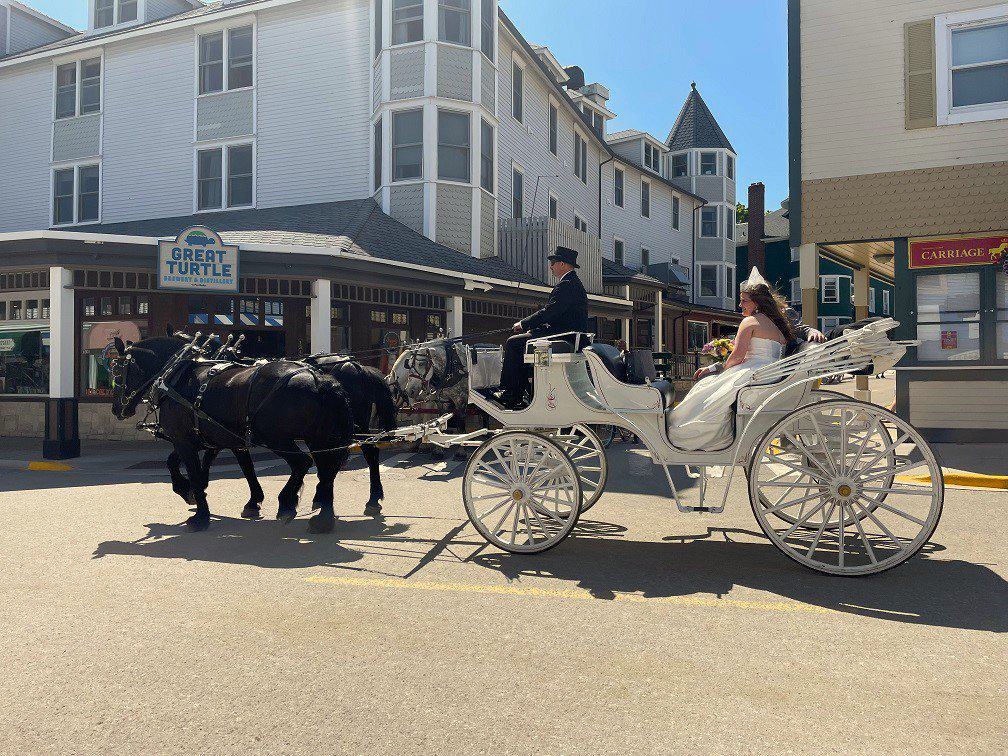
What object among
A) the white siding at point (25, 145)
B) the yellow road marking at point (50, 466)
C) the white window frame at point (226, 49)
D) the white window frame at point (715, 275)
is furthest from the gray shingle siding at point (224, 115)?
the white window frame at point (715, 275)

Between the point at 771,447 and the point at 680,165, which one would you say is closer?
the point at 771,447

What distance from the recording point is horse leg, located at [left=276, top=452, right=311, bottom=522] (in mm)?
7130

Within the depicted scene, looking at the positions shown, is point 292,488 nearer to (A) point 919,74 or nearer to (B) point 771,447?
(B) point 771,447

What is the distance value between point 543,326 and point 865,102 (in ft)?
33.6

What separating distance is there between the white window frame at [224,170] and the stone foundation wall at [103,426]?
311 inches

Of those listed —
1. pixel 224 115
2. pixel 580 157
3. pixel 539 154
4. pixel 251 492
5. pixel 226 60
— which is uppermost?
pixel 226 60

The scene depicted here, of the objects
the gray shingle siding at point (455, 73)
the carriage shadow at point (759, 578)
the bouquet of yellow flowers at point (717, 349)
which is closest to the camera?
the carriage shadow at point (759, 578)

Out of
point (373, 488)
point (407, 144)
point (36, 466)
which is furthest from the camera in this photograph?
point (407, 144)

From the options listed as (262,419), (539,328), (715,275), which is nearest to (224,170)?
(262,419)

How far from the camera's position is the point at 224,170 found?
22.1 metres

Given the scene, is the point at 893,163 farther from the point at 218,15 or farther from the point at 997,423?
the point at 218,15

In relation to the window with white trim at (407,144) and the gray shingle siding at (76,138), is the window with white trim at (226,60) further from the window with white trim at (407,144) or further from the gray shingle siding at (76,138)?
the window with white trim at (407,144)

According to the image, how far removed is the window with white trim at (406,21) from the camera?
19.9m

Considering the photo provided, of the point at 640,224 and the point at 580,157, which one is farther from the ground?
the point at 580,157
